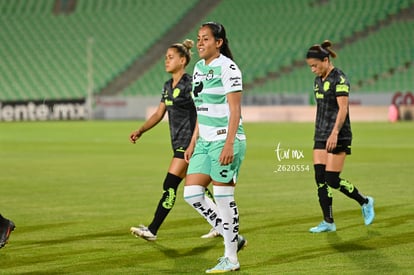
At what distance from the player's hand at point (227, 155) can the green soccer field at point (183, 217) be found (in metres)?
0.98

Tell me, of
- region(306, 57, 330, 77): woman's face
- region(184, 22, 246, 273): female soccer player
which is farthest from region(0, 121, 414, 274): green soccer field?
region(306, 57, 330, 77): woman's face

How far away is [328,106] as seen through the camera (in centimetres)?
1062

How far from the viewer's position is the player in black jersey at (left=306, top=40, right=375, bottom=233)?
10.3m

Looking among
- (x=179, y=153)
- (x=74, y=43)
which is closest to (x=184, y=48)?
(x=179, y=153)

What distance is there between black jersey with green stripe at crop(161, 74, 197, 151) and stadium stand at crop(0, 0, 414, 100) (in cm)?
3721

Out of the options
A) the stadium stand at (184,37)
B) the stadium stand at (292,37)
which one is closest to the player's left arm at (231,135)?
the stadium stand at (184,37)

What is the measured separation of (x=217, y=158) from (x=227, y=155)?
31 cm

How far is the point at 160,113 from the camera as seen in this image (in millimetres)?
10125

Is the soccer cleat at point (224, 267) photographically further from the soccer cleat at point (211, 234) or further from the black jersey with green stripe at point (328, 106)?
the black jersey with green stripe at point (328, 106)

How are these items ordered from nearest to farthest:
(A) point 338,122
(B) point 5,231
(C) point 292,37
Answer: (B) point 5,231 → (A) point 338,122 → (C) point 292,37

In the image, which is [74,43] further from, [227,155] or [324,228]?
[227,155]

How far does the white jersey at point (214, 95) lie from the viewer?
759 centimetres

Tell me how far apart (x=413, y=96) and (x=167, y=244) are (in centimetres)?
3439

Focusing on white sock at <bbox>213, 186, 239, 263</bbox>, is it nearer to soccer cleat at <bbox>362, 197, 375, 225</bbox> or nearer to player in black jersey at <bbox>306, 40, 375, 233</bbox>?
player in black jersey at <bbox>306, 40, 375, 233</bbox>
